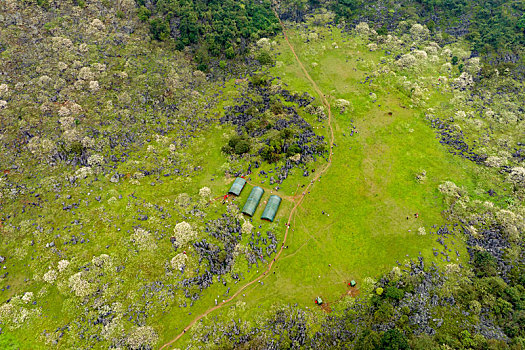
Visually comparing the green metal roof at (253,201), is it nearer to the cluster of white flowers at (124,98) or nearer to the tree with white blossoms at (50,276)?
the tree with white blossoms at (50,276)

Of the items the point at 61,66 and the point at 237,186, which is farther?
the point at 61,66

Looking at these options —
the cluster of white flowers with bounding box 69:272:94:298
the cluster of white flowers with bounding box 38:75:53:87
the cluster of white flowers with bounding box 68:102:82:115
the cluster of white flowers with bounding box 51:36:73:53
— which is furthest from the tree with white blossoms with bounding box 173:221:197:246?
the cluster of white flowers with bounding box 51:36:73:53

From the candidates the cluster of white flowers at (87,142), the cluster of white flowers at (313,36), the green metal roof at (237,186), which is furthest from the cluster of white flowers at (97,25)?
the cluster of white flowers at (313,36)

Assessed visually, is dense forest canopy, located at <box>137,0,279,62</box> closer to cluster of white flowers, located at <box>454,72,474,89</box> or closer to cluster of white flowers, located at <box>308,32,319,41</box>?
cluster of white flowers, located at <box>308,32,319,41</box>

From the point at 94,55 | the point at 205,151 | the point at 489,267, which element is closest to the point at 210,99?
the point at 205,151

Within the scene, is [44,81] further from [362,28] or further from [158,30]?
[362,28]

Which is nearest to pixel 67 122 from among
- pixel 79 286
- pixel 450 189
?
pixel 79 286
